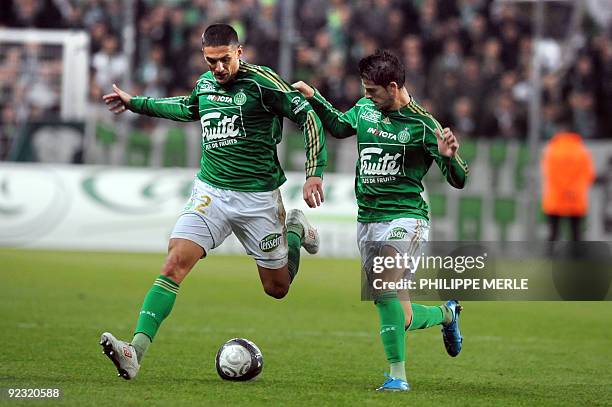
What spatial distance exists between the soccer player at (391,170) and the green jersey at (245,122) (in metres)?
0.33

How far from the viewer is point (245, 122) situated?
25.9ft

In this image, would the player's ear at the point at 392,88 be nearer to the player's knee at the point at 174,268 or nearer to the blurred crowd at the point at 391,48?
the player's knee at the point at 174,268

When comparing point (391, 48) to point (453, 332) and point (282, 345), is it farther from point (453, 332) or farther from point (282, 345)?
point (453, 332)

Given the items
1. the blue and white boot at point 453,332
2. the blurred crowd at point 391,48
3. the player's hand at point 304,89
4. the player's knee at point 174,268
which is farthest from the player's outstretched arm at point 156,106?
the blurred crowd at point 391,48

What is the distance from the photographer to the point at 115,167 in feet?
62.3

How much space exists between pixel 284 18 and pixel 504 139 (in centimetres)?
419

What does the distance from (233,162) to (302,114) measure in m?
0.60

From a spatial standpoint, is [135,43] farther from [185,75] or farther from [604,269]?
[604,269]

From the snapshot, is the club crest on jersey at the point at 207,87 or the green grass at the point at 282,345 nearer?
the green grass at the point at 282,345

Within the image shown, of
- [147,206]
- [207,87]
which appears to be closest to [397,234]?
[207,87]

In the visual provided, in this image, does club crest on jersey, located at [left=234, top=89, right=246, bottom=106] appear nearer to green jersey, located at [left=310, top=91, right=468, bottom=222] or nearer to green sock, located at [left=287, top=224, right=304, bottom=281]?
green jersey, located at [left=310, top=91, right=468, bottom=222]

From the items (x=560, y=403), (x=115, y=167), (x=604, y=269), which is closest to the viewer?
(x=560, y=403)

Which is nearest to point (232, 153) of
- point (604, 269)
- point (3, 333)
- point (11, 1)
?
point (3, 333)

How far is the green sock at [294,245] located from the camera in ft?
28.3
